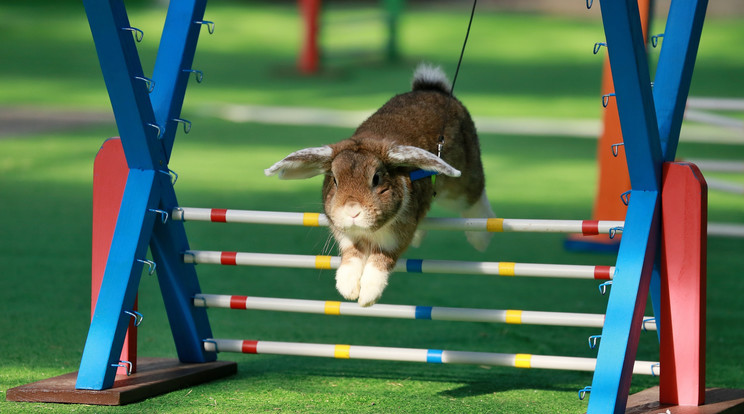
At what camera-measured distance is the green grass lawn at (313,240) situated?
12.5 feet

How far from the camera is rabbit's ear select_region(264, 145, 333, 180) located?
133 inches

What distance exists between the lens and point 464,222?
3.54 m

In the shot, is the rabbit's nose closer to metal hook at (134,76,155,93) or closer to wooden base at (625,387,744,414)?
metal hook at (134,76,155,93)

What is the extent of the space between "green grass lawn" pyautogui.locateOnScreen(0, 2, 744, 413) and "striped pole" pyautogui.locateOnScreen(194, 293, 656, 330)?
0.30 m

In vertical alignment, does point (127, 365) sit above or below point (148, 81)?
below

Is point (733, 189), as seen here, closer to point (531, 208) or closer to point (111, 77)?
point (531, 208)

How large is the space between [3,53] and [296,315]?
12.9m

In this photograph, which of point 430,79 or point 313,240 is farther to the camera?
point 313,240

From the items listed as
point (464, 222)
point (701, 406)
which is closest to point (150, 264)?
point (464, 222)

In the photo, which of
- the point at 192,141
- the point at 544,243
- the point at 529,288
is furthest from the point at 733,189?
the point at 192,141

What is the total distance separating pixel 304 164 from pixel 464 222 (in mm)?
596

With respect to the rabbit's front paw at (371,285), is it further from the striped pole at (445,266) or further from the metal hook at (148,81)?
the metal hook at (148,81)

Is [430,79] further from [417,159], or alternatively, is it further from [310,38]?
[310,38]

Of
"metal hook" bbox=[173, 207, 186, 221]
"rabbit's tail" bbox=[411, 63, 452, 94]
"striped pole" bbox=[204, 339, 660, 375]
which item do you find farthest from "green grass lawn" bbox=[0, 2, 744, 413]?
"rabbit's tail" bbox=[411, 63, 452, 94]
